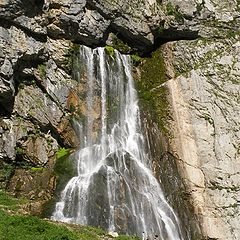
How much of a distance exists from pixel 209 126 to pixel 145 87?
15.2 feet

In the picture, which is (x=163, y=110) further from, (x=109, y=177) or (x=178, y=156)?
(x=109, y=177)

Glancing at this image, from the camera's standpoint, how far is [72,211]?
1712 cm

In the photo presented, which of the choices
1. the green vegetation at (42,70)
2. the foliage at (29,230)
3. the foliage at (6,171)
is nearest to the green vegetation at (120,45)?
the green vegetation at (42,70)

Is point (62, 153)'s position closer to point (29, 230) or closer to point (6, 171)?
point (6, 171)

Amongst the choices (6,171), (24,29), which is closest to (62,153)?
(6,171)

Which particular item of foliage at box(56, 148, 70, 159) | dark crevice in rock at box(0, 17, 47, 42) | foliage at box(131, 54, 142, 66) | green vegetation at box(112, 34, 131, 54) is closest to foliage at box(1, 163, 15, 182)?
foliage at box(56, 148, 70, 159)

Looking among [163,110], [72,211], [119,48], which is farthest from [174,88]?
[72,211]

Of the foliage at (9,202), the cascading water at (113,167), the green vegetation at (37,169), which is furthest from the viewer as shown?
the green vegetation at (37,169)

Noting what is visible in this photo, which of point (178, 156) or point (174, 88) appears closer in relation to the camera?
point (178, 156)

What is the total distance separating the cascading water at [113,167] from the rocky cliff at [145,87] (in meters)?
0.78

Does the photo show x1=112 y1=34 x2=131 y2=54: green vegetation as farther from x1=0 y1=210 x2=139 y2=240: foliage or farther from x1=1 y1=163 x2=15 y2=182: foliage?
x1=0 y1=210 x2=139 y2=240: foliage

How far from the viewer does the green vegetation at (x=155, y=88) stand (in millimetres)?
23484

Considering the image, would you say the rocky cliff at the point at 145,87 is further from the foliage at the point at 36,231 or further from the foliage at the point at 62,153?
the foliage at the point at 36,231

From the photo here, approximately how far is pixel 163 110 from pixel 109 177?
21.2 feet
